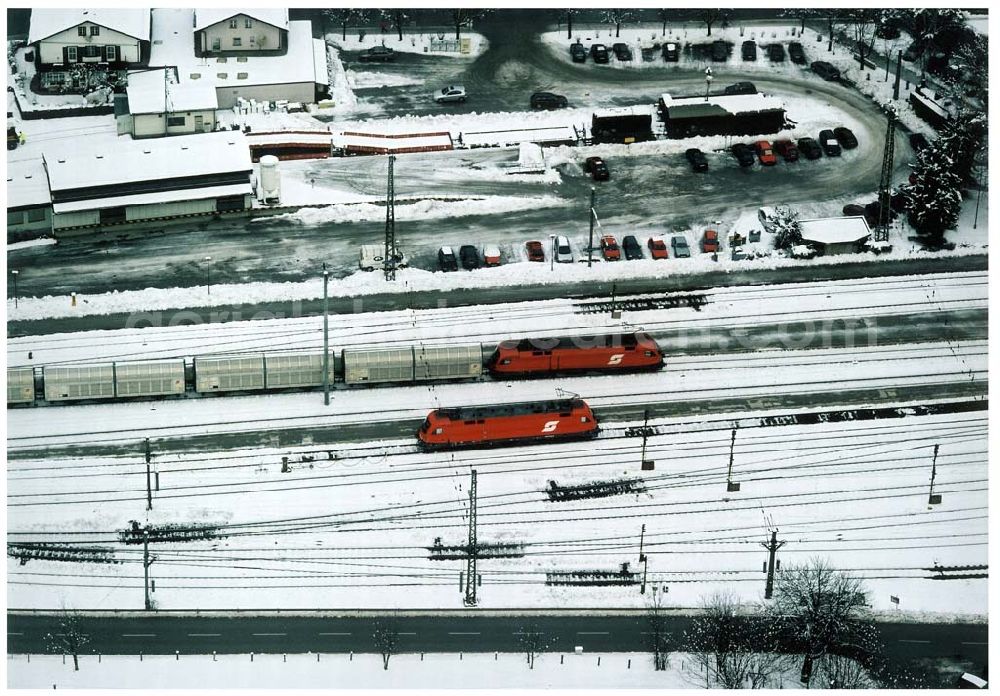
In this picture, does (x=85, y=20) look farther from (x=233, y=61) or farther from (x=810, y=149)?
(x=810, y=149)

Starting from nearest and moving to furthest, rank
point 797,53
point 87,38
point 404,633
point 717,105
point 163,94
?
point 404,633
point 163,94
point 717,105
point 87,38
point 797,53

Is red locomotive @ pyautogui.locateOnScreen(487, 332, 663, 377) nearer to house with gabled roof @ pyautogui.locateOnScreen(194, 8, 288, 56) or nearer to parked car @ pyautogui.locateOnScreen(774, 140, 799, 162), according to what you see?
parked car @ pyautogui.locateOnScreen(774, 140, 799, 162)

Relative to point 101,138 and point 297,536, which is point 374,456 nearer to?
point 297,536

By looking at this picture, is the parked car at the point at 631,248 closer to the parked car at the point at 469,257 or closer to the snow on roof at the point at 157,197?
the parked car at the point at 469,257

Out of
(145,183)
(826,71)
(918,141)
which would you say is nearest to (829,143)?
(918,141)

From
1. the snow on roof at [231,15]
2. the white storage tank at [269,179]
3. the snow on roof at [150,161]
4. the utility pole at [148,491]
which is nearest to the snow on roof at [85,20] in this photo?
the snow on roof at [231,15]

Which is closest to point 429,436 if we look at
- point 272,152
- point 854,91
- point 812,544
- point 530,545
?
point 530,545

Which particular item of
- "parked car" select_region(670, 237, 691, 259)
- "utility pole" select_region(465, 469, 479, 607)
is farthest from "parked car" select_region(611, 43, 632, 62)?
"utility pole" select_region(465, 469, 479, 607)
